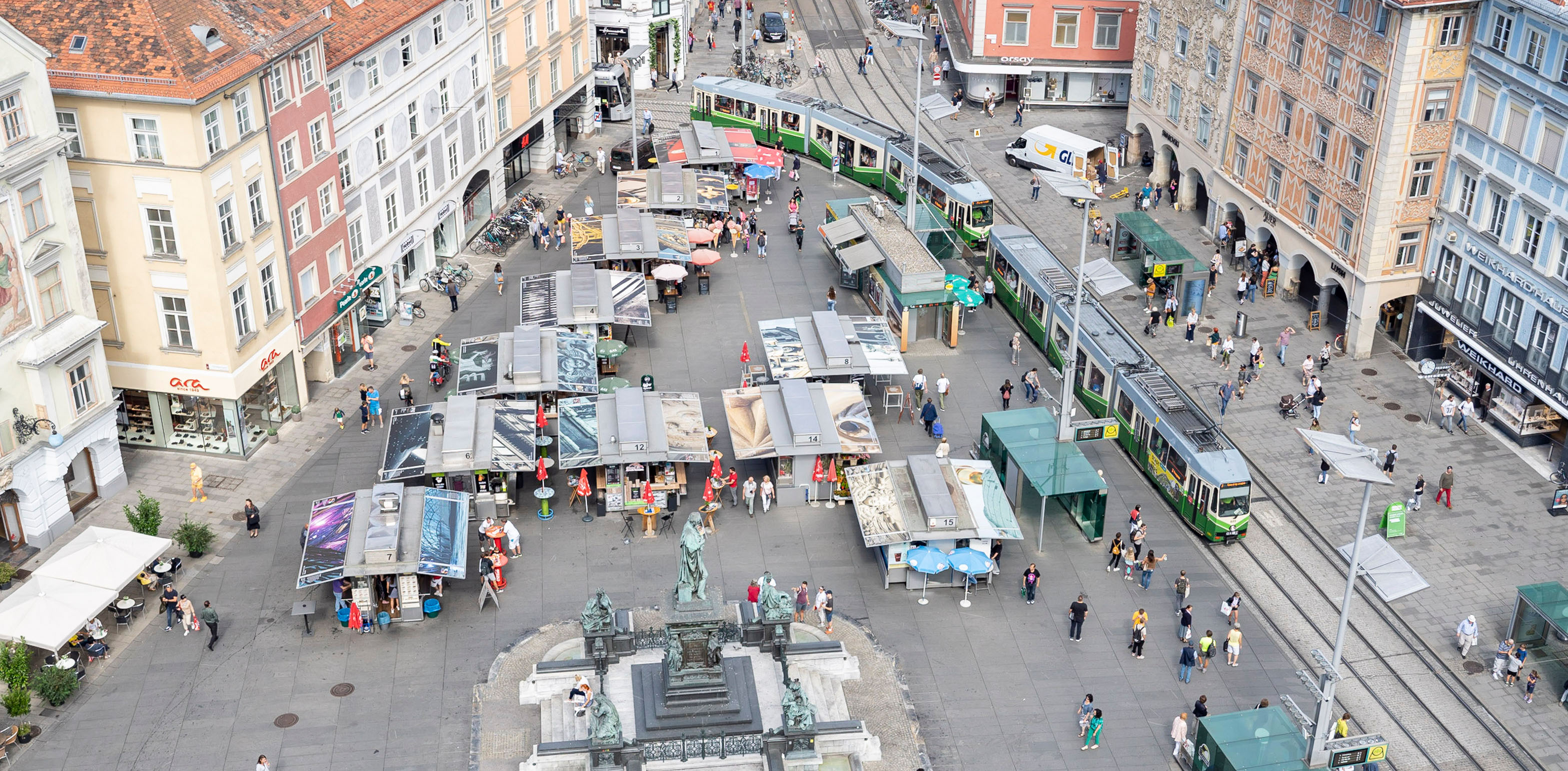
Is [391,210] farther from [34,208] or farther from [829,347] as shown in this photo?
[829,347]

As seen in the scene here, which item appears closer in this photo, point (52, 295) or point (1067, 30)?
point (52, 295)

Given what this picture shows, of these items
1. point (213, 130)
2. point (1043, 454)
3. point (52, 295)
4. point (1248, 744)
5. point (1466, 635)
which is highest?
point (213, 130)

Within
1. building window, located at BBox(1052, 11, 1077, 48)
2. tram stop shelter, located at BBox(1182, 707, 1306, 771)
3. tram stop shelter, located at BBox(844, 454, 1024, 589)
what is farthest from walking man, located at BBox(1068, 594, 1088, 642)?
building window, located at BBox(1052, 11, 1077, 48)

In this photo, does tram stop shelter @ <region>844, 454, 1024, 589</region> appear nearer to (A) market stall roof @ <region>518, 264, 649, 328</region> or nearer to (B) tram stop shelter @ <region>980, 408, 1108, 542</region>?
(B) tram stop shelter @ <region>980, 408, 1108, 542</region>

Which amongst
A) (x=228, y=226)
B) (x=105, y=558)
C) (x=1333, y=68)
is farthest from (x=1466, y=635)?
(x=228, y=226)

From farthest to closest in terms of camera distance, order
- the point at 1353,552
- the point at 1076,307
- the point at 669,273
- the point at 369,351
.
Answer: the point at 669,273, the point at 369,351, the point at 1076,307, the point at 1353,552

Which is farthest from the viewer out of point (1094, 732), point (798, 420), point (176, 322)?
point (798, 420)
